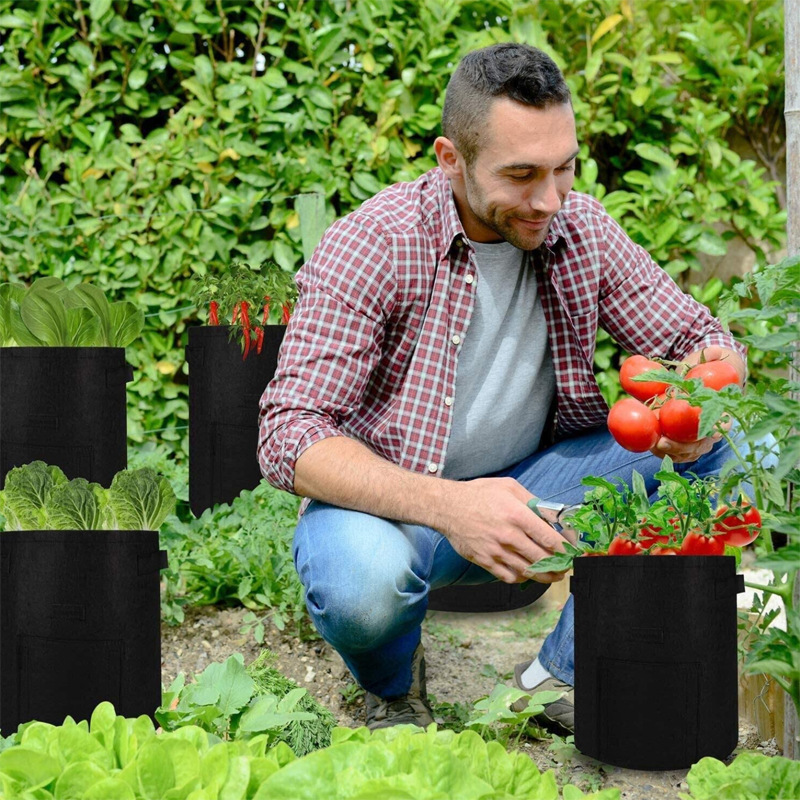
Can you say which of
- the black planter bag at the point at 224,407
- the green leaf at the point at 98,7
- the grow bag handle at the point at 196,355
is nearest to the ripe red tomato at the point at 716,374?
the black planter bag at the point at 224,407

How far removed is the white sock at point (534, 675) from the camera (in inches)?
90.7

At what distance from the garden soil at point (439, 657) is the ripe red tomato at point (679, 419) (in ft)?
2.00

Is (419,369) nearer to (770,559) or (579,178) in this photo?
(770,559)

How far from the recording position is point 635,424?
73.9 inches

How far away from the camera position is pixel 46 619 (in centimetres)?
181

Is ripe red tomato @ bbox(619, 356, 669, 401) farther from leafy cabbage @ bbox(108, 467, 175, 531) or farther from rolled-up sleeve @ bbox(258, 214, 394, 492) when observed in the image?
leafy cabbage @ bbox(108, 467, 175, 531)

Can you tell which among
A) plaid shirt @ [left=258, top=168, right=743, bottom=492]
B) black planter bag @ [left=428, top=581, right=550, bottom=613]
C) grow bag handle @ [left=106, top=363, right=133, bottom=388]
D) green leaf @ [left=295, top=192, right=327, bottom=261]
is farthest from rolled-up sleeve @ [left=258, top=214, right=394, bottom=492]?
green leaf @ [left=295, top=192, right=327, bottom=261]

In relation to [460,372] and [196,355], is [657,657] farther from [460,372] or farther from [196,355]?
[196,355]

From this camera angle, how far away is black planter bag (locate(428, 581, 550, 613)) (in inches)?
112

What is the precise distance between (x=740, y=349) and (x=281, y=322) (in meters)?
1.35

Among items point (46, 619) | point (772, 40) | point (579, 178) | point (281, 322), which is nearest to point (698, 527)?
point (46, 619)

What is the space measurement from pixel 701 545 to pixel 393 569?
62 centimetres

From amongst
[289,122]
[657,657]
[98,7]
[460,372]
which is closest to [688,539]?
[657,657]

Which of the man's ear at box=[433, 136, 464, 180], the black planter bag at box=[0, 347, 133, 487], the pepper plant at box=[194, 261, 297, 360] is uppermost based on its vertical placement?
the man's ear at box=[433, 136, 464, 180]
